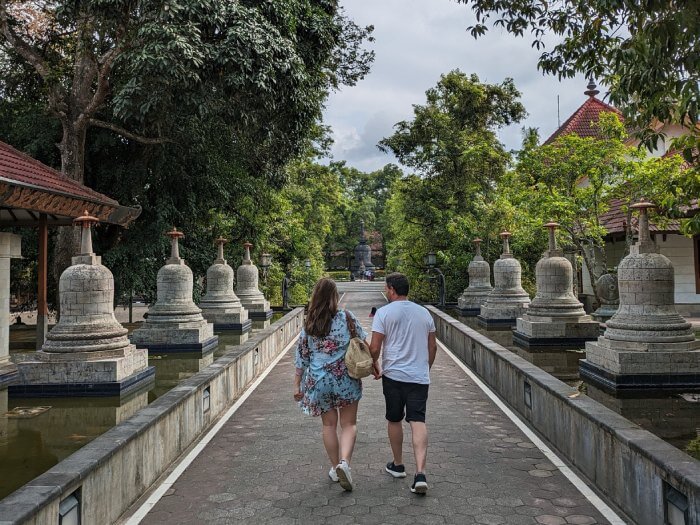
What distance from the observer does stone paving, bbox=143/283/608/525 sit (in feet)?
14.0

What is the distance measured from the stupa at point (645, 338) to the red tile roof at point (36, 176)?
9.36 m

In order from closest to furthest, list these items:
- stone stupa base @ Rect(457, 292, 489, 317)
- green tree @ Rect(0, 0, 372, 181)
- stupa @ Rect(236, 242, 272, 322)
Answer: green tree @ Rect(0, 0, 372, 181)
stupa @ Rect(236, 242, 272, 322)
stone stupa base @ Rect(457, 292, 489, 317)

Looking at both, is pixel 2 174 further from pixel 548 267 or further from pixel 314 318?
pixel 548 267

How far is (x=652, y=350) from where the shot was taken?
25.2 ft

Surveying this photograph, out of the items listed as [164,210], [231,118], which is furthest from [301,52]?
[164,210]

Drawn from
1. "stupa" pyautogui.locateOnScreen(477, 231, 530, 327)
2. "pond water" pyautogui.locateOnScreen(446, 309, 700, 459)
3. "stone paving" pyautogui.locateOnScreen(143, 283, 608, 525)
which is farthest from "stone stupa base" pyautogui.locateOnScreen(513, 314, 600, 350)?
"stone paving" pyautogui.locateOnScreen(143, 283, 608, 525)

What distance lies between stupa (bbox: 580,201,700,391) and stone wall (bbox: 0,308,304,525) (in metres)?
5.66

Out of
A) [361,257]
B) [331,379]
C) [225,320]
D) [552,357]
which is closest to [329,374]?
[331,379]

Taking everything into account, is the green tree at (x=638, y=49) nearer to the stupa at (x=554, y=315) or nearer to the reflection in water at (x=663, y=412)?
the reflection in water at (x=663, y=412)

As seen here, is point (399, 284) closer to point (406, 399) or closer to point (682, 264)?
point (406, 399)

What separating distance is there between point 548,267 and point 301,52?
872 cm

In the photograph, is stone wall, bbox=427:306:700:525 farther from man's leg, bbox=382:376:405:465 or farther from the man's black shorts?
man's leg, bbox=382:376:405:465

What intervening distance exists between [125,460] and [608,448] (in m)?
4.09

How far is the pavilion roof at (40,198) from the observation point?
333 inches
